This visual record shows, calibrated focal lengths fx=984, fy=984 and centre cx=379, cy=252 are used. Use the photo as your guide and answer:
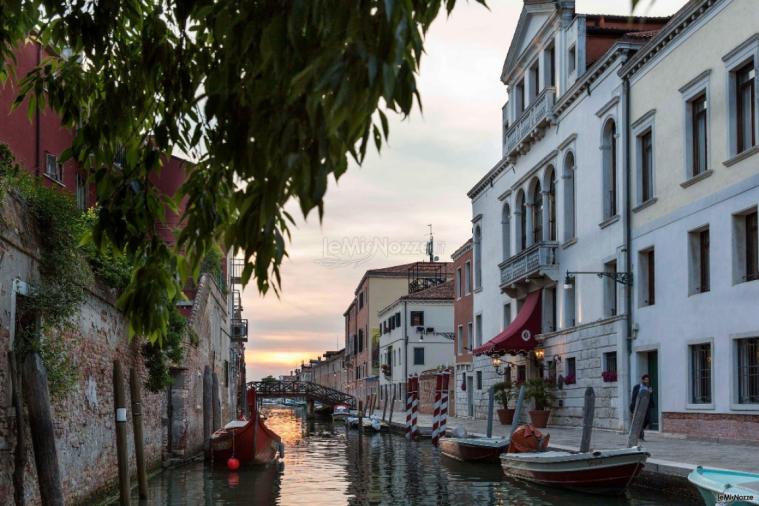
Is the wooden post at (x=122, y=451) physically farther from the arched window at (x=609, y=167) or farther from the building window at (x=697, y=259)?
the arched window at (x=609, y=167)

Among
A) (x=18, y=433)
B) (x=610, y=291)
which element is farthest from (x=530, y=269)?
(x=18, y=433)

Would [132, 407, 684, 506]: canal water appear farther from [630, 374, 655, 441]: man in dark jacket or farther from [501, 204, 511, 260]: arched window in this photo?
[501, 204, 511, 260]: arched window

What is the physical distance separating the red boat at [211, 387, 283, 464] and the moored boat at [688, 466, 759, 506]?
37.3ft

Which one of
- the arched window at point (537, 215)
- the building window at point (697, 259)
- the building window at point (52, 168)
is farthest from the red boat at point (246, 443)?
the arched window at point (537, 215)

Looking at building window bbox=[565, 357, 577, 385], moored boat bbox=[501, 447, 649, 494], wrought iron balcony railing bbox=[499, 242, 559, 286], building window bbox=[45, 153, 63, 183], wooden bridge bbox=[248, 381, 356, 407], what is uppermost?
building window bbox=[45, 153, 63, 183]

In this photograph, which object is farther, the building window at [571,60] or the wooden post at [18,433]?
the building window at [571,60]

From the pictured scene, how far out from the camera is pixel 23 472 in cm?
899

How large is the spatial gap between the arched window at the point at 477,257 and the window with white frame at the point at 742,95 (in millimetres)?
18485

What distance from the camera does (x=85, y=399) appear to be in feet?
38.2

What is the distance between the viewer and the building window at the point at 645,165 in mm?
20828

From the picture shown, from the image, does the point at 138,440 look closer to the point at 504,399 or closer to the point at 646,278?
the point at 646,278

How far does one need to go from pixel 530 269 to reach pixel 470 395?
10.3 metres

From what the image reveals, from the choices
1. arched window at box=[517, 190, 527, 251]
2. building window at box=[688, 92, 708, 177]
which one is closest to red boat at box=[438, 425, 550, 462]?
building window at box=[688, 92, 708, 177]

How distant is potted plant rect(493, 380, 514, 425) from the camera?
27378mm
